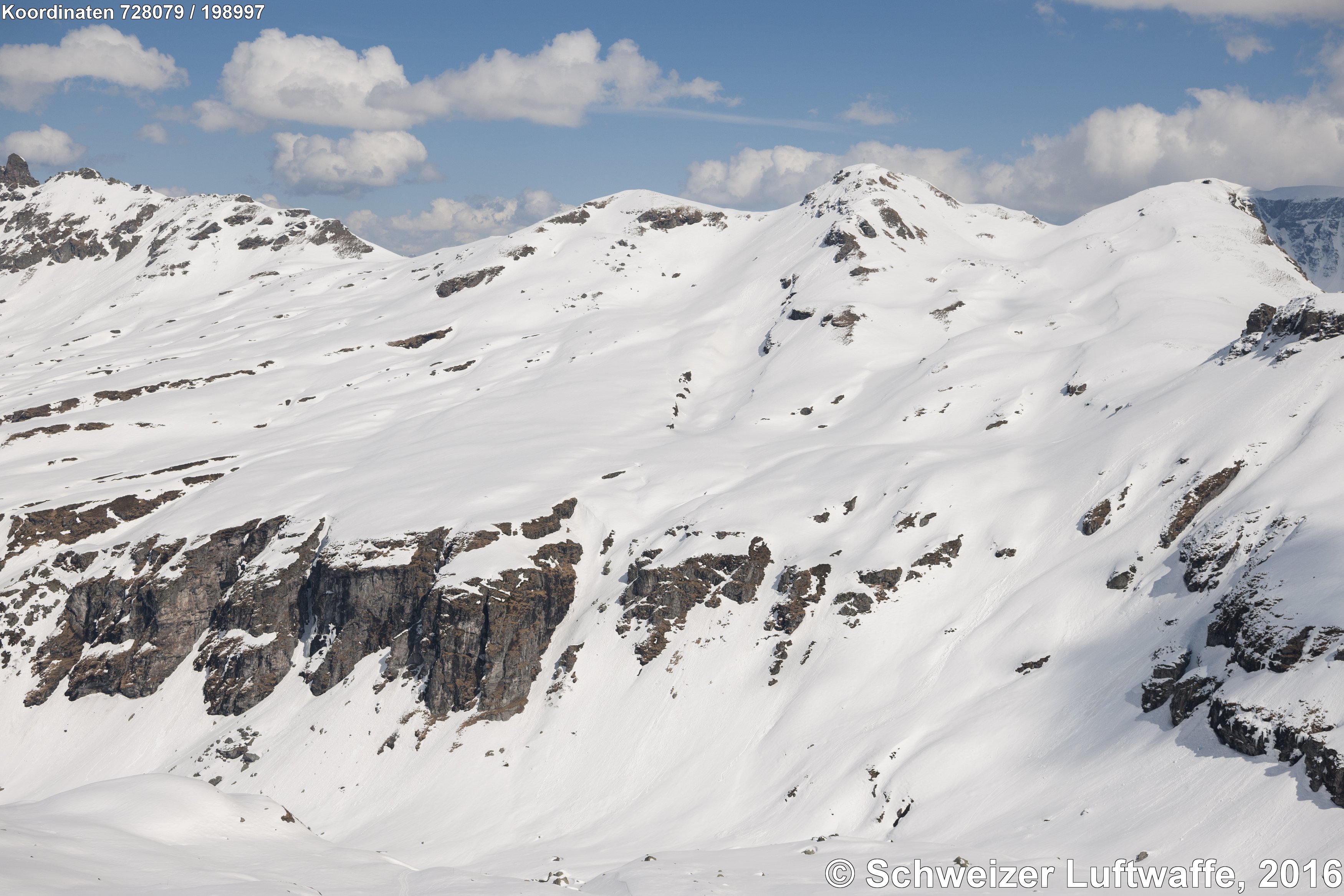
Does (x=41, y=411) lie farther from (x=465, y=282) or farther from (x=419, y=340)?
(x=465, y=282)

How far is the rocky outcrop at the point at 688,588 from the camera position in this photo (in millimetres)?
68688

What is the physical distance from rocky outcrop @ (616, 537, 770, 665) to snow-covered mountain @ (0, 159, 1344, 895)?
0.28 metres

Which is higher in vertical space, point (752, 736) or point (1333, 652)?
point (1333, 652)

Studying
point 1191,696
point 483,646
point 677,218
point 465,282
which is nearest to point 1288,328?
point 1191,696

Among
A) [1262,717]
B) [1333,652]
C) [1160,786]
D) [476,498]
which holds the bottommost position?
[1160,786]

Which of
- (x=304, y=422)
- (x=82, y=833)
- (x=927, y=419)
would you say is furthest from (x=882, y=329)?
(x=82, y=833)

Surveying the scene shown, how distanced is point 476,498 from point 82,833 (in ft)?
148

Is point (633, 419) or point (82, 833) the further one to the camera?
point (633, 419)

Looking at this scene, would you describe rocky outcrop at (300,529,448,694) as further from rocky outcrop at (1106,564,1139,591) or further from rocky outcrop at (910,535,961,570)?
rocky outcrop at (1106,564,1139,591)

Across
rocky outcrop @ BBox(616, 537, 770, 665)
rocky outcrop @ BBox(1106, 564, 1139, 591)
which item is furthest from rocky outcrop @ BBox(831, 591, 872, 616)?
rocky outcrop @ BBox(1106, 564, 1139, 591)

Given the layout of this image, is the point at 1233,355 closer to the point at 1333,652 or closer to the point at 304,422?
the point at 1333,652

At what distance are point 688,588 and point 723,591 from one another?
2.92 metres

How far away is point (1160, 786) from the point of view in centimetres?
3997

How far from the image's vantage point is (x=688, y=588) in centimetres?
6912
